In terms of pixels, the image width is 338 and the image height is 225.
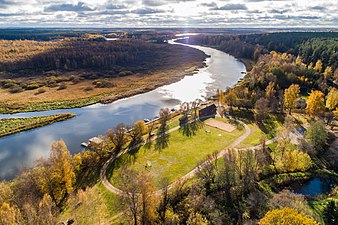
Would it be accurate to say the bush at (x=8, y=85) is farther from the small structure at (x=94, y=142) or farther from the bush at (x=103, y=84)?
the small structure at (x=94, y=142)

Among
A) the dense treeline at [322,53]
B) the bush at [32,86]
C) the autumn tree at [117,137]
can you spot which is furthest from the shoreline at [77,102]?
the dense treeline at [322,53]

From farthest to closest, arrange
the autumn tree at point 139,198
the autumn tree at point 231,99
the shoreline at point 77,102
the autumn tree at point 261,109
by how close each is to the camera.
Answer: the shoreline at point 77,102, the autumn tree at point 231,99, the autumn tree at point 261,109, the autumn tree at point 139,198

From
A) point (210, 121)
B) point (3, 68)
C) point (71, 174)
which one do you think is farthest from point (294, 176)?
point (3, 68)

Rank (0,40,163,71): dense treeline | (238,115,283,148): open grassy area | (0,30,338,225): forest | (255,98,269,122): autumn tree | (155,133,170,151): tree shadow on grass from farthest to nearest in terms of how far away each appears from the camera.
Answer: (0,40,163,71): dense treeline < (255,98,269,122): autumn tree < (238,115,283,148): open grassy area < (155,133,170,151): tree shadow on grass < (0,30,338,225): forest

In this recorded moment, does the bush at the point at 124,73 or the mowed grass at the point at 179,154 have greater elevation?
the bush at the point at 124,73

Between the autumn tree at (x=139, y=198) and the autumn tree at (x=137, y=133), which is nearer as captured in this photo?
the autumn tree at (x=139, y=198)

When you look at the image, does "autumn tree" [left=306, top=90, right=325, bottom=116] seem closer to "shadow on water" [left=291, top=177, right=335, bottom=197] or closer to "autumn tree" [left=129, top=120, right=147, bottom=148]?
"shadow on water" [left=291, top=177, right=335, bottom=197]

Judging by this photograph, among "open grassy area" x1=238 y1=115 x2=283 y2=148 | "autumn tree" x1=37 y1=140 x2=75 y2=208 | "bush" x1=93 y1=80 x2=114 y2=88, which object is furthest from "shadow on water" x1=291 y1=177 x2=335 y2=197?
"bush" x1=93 y1=80 x2=114 y2=88
